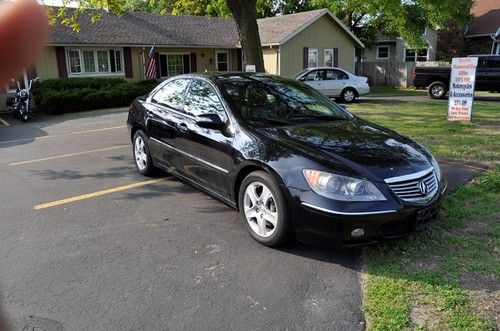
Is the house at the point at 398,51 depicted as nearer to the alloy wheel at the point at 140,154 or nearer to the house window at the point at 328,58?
the house window at the point at 328,58

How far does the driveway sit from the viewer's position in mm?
3189

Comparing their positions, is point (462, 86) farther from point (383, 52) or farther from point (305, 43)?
point (383, 52)

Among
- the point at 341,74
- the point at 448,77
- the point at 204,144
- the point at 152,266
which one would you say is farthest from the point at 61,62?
the point at 152,266

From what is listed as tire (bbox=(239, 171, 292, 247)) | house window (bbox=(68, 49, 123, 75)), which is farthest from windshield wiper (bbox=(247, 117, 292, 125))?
house window (bbox=(68, 49, 123, 75))

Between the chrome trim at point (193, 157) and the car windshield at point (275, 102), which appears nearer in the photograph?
the chrome trim at point (193, 157)

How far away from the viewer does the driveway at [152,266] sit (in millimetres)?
3189

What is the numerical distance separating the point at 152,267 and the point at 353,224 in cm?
176

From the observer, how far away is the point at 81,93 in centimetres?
1750

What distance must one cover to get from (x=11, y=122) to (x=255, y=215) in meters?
13.6

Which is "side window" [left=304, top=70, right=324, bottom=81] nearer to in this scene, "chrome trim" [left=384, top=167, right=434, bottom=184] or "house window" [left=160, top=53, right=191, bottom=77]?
"house window" [left=160, top=53, right=191, bottom=77]

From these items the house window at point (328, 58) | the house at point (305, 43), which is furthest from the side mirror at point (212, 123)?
the house window at point (328, 58)

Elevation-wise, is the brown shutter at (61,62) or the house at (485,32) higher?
the house at (485,32)

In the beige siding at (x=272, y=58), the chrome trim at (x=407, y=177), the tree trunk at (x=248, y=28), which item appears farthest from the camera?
the beige siding at (x=272, y=58)

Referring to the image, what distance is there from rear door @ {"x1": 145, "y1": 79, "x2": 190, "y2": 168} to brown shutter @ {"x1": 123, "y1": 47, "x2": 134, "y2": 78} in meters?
16.8
